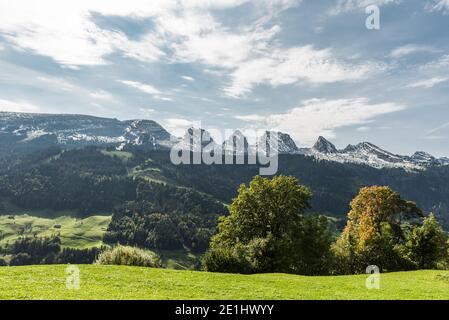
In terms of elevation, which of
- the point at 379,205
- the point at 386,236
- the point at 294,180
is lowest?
the point at 386,236

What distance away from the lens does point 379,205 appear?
76250 millimetres

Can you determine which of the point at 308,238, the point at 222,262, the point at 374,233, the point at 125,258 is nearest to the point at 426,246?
the point at 374,233

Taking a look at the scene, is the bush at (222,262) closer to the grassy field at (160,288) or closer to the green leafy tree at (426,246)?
the grassy field at (160,288)

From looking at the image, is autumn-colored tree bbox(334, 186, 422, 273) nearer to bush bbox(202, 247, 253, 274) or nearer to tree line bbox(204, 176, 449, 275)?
tree line bbox(204, 176, 449, 275)

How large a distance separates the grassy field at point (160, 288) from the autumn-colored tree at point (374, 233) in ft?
110

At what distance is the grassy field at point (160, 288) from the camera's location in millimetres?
23188

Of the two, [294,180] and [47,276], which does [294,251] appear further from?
[47,276]

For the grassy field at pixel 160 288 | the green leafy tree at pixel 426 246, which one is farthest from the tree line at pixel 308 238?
the grassy field at pixel 160 288

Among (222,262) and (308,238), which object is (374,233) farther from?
(222,262)

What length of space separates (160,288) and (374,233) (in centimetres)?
5348
